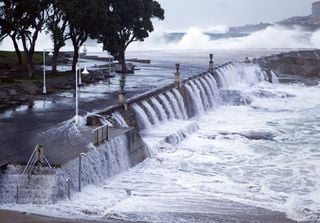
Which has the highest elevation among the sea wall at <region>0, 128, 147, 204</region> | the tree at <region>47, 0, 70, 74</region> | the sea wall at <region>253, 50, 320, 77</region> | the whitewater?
the tree at <region>47, 0, 70, 74</region>

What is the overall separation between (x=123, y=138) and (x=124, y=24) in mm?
23032

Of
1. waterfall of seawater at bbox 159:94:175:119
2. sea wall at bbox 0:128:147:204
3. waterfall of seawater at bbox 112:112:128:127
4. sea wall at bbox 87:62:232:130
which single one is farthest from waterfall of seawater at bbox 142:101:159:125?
sea wall at bbox 0:128:147:204

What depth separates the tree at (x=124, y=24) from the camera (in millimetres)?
36844

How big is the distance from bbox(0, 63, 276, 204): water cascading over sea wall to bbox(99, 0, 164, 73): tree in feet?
20.3

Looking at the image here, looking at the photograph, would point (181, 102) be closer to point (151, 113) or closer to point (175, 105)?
point (175, 105)

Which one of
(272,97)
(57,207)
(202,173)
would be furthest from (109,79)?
(57,207)

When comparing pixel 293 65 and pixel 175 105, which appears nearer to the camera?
pixel 175 105

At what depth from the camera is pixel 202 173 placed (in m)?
18.4

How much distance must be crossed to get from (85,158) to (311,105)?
26354 mm

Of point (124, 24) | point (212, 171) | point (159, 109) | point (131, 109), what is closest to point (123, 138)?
point (212, 171)

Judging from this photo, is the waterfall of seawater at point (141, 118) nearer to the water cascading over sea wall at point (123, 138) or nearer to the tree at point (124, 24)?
the water cascading over sea wall at point (123, 138)

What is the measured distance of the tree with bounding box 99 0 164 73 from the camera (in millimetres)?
36844

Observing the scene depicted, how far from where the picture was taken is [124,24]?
39938 mm

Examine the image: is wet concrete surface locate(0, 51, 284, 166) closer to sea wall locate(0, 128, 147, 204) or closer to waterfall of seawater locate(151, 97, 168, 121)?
sea wall locate(0, 128, 147, 204)
